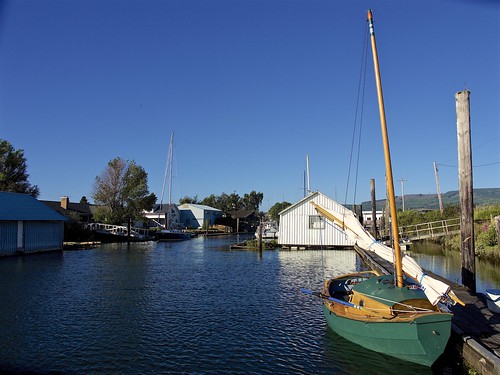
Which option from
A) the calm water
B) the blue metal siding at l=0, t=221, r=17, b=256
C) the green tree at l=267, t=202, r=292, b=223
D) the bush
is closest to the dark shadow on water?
the calm water

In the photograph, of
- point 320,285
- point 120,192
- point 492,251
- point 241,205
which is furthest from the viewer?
point 241,205

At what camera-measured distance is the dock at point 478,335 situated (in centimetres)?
824

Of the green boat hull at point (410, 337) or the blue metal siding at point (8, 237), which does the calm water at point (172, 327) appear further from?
the blue metal siding at point (8, 237)

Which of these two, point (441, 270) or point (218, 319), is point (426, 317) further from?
point (441, 270)

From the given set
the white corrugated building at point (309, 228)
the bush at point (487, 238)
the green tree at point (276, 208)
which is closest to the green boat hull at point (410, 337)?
the bush at point (487, 238)

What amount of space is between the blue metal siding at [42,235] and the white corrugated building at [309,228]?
2475 centimetres

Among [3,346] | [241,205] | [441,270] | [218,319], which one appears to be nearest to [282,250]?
[441,270]

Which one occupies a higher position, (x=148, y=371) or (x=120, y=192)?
(x=120, y=192)

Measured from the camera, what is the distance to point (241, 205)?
14262 centimetres

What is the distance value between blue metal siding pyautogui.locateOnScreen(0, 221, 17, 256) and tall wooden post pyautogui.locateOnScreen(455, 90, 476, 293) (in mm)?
36070

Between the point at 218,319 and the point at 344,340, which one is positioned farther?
the point at 218,319

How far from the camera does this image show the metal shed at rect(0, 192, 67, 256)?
115ft

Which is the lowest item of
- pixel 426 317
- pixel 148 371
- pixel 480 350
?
pixel 148 371

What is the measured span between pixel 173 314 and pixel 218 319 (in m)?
1.99
